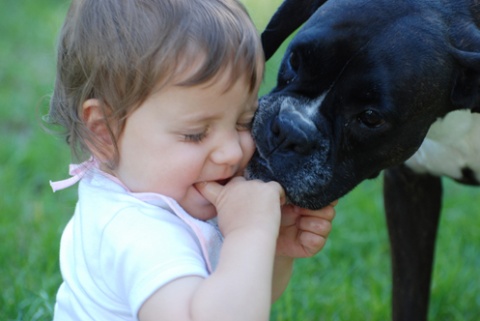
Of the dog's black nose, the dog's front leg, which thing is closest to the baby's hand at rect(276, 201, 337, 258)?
the dog's black nose

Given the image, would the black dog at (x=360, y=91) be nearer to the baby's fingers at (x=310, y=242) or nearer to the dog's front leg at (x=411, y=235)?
the baby's fingers at (x=310, y=242)

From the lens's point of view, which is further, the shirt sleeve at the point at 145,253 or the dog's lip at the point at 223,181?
the dog's lip at the point at 223,181

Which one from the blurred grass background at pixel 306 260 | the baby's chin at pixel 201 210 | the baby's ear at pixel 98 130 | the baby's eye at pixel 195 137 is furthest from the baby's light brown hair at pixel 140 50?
the blurred grass background at pixel 306 260

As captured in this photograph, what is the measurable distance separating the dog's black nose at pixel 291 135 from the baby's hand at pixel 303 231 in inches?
7.8

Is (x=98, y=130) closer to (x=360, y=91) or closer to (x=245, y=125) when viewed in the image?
(x=245, y=125)

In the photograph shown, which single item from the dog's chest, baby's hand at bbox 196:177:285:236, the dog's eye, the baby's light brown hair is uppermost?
the baby's light brown hair

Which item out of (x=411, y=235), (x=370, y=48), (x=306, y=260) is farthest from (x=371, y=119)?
(x=306, y=260)

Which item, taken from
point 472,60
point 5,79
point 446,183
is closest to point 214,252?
point 472,60

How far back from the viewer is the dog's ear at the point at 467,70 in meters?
2.83

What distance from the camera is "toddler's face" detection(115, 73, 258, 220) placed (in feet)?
7.84

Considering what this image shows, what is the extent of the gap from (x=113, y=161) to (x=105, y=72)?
255mm

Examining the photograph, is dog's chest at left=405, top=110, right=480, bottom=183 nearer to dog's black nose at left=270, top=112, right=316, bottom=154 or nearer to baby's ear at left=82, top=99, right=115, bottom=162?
dog's black nose at left=270, top=112, right=316, bottom=154

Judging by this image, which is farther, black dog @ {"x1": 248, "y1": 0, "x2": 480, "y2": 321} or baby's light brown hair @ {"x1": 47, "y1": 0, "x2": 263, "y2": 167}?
black dog @ {"x1": 248, "y1": 0, "x2": 480, "y2": 321}

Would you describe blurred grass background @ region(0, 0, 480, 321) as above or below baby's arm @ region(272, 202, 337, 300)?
below
